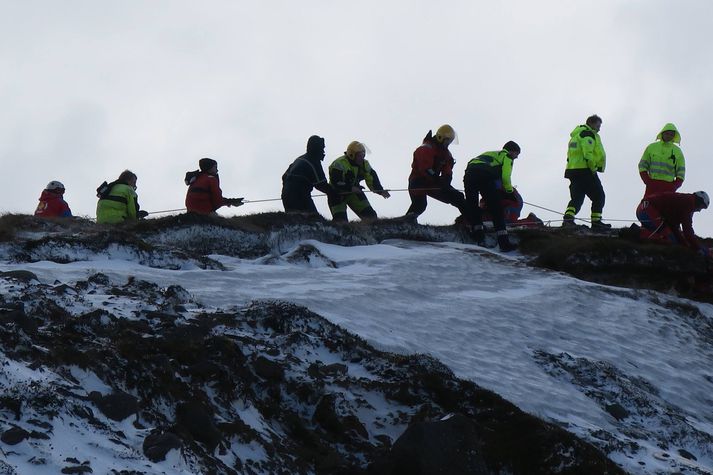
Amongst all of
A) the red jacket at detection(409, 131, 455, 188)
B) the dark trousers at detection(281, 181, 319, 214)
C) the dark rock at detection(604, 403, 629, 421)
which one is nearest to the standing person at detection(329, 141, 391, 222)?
the dark trousers at detection(281, 181, 319, 214)

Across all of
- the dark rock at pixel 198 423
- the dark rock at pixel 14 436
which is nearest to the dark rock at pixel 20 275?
the dark rock at pixel 198 423

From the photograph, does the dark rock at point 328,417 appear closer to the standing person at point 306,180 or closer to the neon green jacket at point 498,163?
the neon green jacket at point 498,163

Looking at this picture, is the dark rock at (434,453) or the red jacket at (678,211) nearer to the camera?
the dark rock at (434,453)

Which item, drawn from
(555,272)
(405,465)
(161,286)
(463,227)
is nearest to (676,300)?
(555,272)

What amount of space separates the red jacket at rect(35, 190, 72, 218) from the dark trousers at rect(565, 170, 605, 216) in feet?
29.1

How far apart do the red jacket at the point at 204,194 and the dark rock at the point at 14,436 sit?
11.8 meters

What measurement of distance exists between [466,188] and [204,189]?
4.31 metres

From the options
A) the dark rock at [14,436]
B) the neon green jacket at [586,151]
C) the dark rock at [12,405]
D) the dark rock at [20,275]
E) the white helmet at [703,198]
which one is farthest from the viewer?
the neon green jacket at [586,151]

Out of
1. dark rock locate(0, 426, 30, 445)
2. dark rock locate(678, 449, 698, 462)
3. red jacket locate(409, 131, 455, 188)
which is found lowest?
dark rock locate(678, 449, 698, 462)

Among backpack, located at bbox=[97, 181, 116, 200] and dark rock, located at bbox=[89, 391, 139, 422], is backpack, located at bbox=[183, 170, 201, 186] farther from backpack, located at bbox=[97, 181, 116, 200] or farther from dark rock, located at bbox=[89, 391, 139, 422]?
dark rock, located at bbox=[89, 391, 139, 422]

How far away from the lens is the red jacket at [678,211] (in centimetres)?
1741

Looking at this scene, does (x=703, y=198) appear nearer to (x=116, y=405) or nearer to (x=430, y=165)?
(x=430, y=165)

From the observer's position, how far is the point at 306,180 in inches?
776

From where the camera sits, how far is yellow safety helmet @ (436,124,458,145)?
63.6 feet
